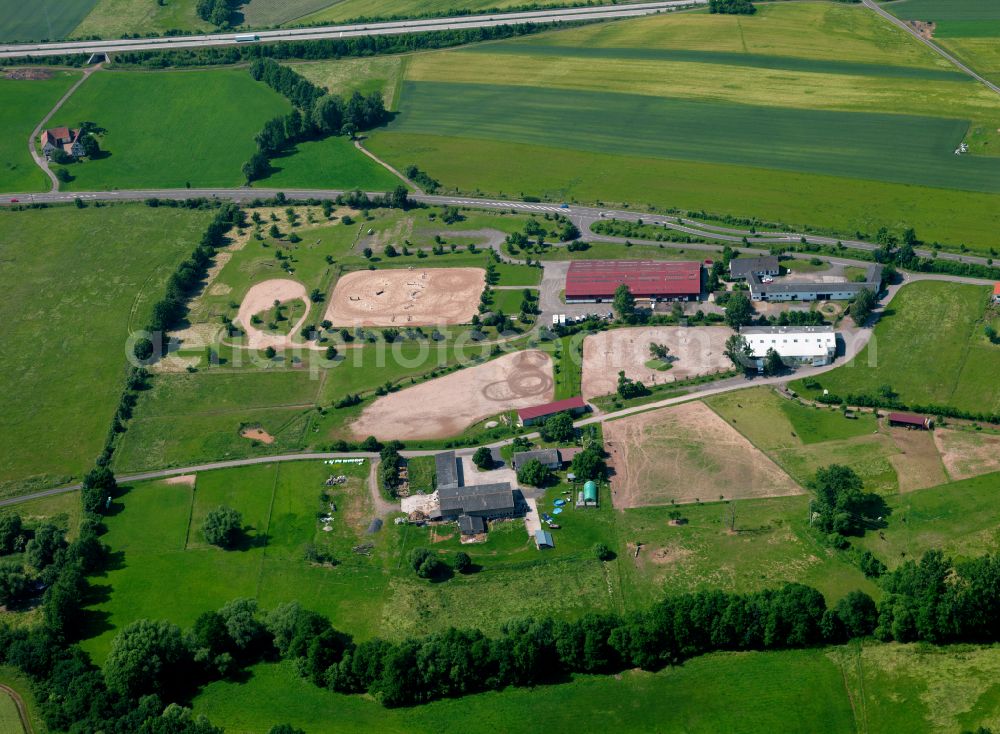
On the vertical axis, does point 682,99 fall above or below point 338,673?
above

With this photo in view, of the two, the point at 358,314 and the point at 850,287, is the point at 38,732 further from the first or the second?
the point at 850,287

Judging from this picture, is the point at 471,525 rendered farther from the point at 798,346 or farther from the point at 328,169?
the point at 328,169

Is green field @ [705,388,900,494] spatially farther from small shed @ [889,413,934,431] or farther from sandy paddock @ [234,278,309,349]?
sandy paddock @ [234,278,309,349]

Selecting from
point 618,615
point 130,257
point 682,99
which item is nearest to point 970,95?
point 682,99

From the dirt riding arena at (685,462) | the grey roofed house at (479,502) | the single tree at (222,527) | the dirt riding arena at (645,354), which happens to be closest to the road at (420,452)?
the dirt riding arena at (685,462)

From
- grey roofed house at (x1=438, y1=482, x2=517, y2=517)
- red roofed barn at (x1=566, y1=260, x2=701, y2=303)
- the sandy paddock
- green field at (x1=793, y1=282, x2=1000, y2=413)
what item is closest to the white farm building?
green field at (x1=793, y1=282, x2=1000, y2=413)

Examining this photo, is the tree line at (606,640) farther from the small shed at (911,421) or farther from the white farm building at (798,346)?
the white farm building at (798,346)
